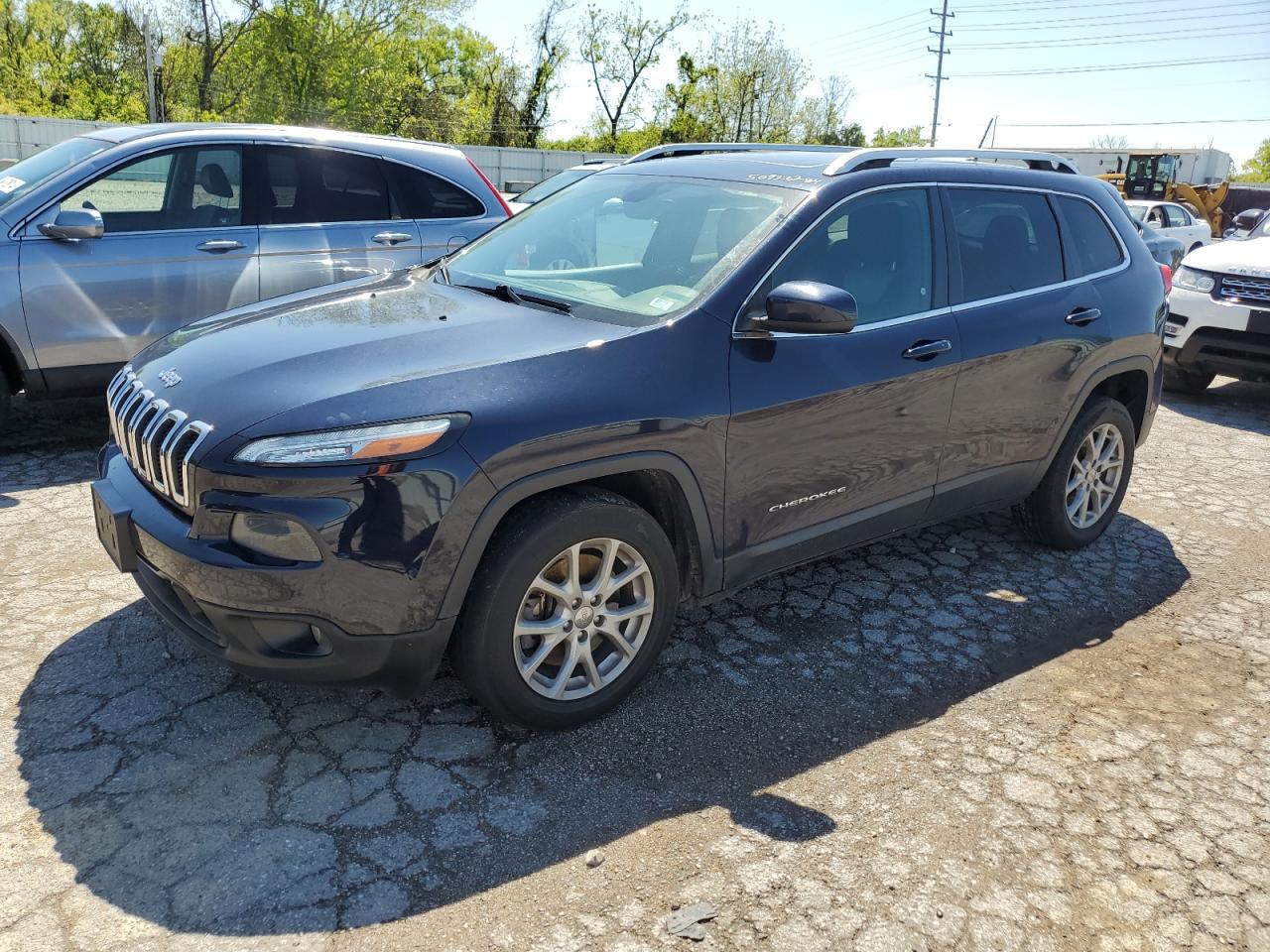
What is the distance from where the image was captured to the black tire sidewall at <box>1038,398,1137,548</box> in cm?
454

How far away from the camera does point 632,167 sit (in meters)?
4.20

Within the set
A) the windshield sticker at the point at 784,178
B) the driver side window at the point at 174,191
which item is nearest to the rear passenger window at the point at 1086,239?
the windshield sticker at the point at 784,178

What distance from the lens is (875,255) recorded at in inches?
144

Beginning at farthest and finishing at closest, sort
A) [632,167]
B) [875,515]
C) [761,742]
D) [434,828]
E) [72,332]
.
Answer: [72,332], [632,167], [875,515], [761,742], [434,828]

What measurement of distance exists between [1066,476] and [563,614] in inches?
110

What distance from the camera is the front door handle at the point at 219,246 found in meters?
5.62

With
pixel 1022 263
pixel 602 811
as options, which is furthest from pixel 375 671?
pixel 1022 263

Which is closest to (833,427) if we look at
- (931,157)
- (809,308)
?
(809,308)

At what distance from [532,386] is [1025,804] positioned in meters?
1.90

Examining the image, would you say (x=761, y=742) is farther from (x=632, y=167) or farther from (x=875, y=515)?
(x=632, y=167)

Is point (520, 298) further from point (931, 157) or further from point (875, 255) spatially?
point (931, 157)

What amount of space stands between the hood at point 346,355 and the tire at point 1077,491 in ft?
8.33

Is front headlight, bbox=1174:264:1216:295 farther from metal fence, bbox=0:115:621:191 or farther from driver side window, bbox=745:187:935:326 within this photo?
metal fence, bbox=0:115:621:191

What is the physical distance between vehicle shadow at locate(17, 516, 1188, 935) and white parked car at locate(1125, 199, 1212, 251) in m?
14.2
